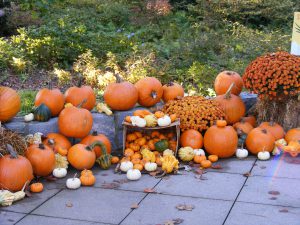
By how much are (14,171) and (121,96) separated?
5.47 ft

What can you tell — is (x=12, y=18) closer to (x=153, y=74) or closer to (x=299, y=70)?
(x=153, y=74)

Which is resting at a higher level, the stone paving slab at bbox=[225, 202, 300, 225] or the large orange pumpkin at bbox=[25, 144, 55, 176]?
the large orange pumpkin at bbox=[25, 144, 55, 176]

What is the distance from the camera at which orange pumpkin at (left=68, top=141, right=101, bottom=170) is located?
17.0 feet

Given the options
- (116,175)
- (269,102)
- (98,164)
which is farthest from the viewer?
(269,102)

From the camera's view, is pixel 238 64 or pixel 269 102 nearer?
pixel 269 102

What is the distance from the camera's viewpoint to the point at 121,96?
19.2 ft

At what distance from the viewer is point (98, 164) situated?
5508 millimetres

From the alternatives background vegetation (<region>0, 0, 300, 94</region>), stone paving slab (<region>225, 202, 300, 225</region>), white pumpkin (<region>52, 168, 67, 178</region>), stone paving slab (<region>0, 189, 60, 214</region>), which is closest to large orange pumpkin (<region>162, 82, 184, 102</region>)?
background vegetation (<region>0, 0, 300, 94</region>)

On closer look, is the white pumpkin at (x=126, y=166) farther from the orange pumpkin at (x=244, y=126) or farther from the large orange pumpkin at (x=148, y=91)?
the orange pumpkin at (x=244, y=126)

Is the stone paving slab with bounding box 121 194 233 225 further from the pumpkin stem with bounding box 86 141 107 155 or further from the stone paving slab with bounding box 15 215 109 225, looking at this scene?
the pumpkin stem with bounding box 86 141 107 155

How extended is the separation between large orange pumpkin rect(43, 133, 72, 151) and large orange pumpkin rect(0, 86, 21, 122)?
43 centimetres

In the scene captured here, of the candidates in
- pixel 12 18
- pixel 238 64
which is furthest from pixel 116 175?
pixel 12 18

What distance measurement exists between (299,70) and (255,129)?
2.58 feet

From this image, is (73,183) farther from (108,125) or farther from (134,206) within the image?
(108,125)
